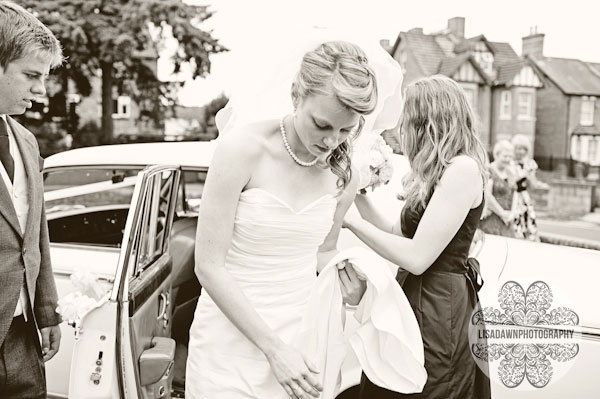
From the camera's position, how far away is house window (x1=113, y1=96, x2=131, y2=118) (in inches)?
1455

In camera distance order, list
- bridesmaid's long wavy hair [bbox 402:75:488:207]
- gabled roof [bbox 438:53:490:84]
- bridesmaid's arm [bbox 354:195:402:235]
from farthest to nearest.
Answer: gabled roof [bbox 438:53:490:84]
bridesmaid's arm [bbox 354:195:402:235]
bridesmaid's long wavy hair [bbox 402:75:488:207]

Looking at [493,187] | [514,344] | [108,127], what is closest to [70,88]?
[108,127]

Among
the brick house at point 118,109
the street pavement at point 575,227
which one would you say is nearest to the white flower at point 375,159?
the street pavement at point 575,227

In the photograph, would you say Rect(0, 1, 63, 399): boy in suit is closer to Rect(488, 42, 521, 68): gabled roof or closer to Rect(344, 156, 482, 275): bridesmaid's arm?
Rect(344, 156, 482, 275): bridesmaid's arm

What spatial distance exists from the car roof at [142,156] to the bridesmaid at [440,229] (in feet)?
4.89

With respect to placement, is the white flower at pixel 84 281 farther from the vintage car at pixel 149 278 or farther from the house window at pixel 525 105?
the house window at pixel 525 105

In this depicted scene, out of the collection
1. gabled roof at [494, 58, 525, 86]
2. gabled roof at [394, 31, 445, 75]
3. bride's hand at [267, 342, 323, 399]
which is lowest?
bride's hand at [267, 342, 323, 399]

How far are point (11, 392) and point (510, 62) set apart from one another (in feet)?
148

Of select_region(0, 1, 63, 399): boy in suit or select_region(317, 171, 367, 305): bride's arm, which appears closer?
select_region(0, 1, 63, 399): boy in suit

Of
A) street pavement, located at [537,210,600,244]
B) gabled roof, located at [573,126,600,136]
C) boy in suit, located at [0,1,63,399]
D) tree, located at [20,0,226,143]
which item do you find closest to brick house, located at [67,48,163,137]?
tree, located at [20,0,226,143]

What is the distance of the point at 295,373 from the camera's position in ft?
6.43

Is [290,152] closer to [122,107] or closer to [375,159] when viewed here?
[375,159]

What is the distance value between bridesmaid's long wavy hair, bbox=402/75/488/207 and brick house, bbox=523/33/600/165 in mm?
43456

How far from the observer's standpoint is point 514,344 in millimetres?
3053
